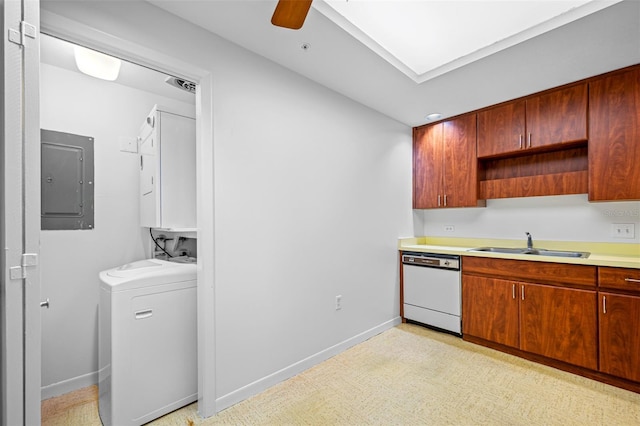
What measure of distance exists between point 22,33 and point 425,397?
9.08 ft

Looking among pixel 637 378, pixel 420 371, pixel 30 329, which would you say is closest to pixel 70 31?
pixel 30 329

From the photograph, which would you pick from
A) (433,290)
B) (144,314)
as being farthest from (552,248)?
(144,314)

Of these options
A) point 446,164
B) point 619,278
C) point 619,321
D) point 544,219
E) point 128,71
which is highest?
point 128,71

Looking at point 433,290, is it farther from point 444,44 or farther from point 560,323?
point 444,44

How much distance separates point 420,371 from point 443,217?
201 centimetres

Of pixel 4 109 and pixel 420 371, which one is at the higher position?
pixel 4 109

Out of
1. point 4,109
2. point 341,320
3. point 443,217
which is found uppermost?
point 4,109

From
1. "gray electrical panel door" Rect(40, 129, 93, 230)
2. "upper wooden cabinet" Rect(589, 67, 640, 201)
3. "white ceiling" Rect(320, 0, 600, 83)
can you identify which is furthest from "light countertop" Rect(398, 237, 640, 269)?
"gray electrical panel door" Rect(40, 129, 93, 230)

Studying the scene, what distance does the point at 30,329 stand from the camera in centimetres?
104

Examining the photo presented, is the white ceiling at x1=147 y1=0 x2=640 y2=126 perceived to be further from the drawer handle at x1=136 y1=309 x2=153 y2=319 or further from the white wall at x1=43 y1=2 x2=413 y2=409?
the drawer handle at x1=136 y1=309 x2=153 y2=319

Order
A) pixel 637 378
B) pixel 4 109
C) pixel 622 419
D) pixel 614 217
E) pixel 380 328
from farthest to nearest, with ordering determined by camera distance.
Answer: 1. pixel 380 328
2. pixel 614 217
3. pixel 637 378
4. pixel 622 419
5. pixel 4 109

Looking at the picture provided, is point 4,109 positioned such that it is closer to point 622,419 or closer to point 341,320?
point 341,320

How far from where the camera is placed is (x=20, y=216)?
101cm

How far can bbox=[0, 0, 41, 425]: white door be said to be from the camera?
0.99 m
